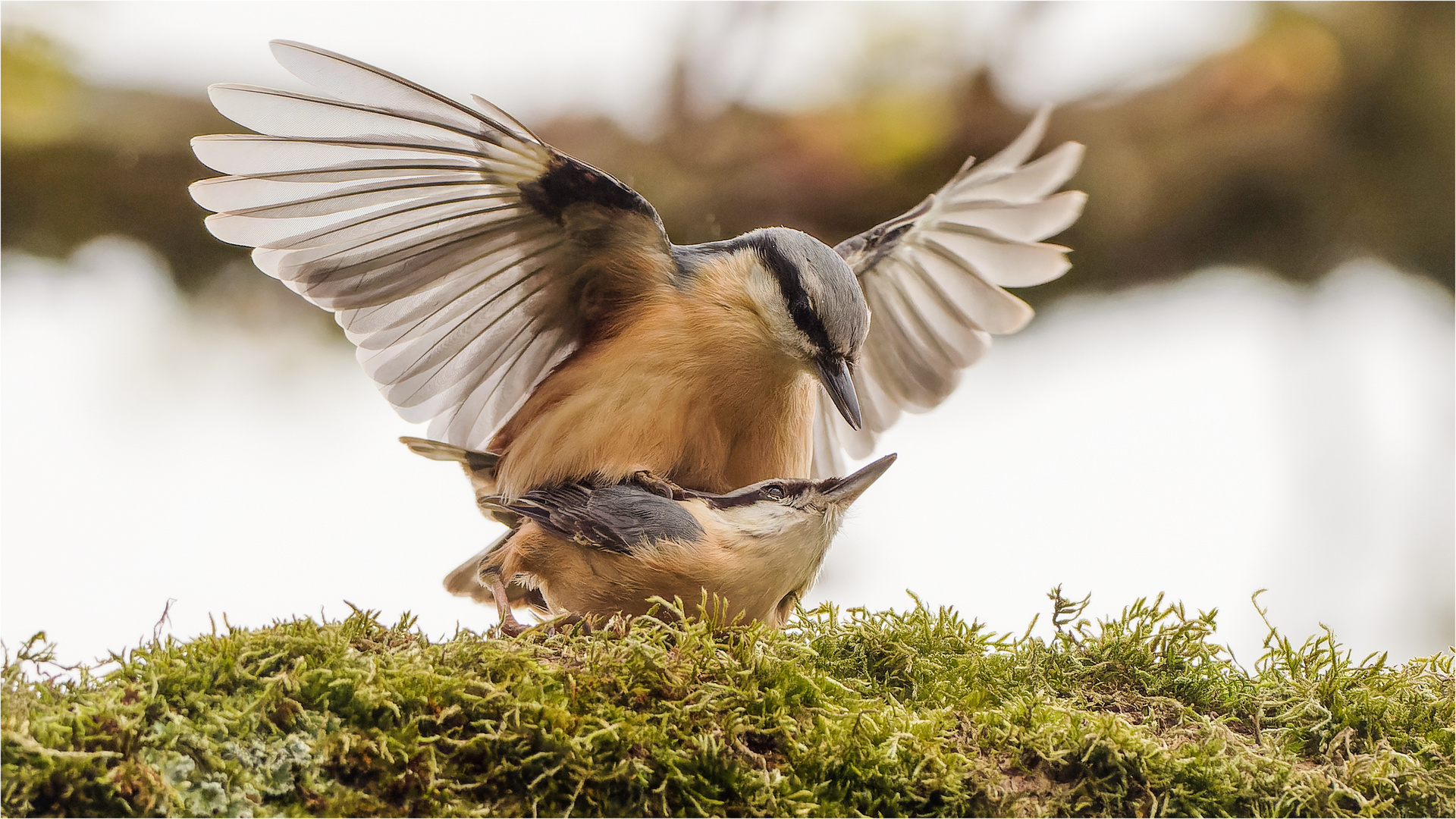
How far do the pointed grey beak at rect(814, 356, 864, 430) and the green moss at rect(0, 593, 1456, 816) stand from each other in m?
0.57

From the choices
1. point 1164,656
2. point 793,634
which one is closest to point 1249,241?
point 1164,656

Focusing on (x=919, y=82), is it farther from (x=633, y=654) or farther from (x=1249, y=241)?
(x=633, y=654)

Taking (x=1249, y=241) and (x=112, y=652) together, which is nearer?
(x=112, y=652)

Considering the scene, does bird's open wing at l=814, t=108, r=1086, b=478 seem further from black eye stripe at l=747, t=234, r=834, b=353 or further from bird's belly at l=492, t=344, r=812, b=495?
bird's belly at l=492, t=344, r=812, b=495

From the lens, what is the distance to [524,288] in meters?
2.56

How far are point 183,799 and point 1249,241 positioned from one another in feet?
15.0

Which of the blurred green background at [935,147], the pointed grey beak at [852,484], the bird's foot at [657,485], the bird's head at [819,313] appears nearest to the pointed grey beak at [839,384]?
the bird's head at [819,313]

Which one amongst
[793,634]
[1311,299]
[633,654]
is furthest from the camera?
[1311,299]

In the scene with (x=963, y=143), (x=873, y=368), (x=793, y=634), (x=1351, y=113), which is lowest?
(x=793, y=634)

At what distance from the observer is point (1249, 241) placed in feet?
14.1

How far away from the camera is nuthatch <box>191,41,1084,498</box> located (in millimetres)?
2182

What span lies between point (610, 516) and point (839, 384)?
666 mm

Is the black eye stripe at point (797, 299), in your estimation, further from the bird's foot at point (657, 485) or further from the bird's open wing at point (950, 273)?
the bird's open wing at point (950, 273)

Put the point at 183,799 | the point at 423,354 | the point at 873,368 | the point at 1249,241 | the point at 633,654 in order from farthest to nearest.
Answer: the point at 1249,241 → the point at 873,368 → the point at 423,354 → the point at 633,654 → the point at 183,799
